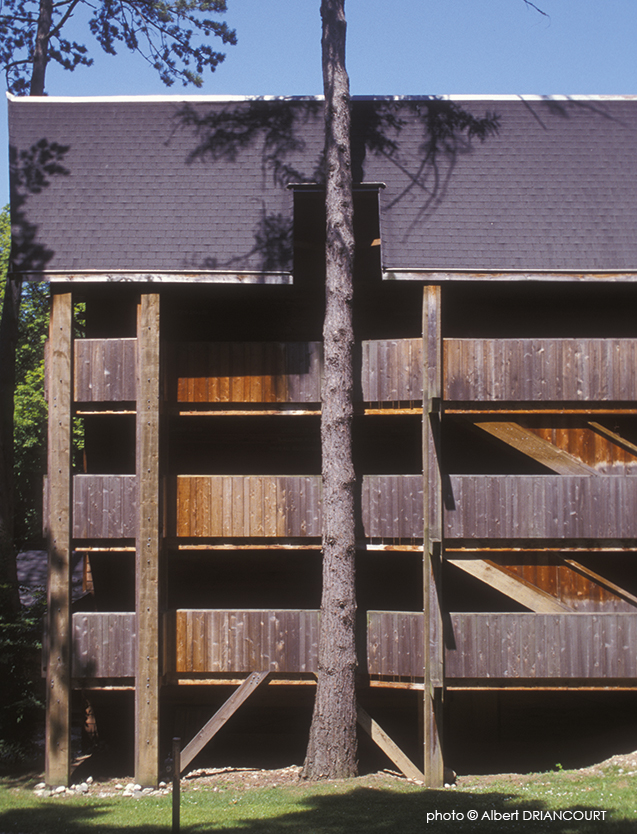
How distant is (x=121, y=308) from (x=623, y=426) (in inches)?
393

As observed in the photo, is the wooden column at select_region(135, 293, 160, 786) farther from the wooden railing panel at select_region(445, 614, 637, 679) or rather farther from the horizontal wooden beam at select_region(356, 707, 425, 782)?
the wooden railing panel at select_region(445, 614, 637, 679)

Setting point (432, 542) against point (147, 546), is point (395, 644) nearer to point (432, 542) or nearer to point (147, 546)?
point (432, 542)

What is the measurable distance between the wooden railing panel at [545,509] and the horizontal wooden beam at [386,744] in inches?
132

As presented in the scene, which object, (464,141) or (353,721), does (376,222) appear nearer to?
(464,141)

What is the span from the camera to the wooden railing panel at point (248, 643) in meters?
11.8

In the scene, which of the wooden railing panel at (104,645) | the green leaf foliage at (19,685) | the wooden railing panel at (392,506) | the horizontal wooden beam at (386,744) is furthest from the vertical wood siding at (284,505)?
the green leaf foliage at (19,685)

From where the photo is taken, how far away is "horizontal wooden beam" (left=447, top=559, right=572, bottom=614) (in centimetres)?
1187

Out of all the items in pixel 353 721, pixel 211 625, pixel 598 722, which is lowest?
pixel 598 722

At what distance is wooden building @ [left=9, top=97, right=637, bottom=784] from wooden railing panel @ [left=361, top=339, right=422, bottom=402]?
4cm

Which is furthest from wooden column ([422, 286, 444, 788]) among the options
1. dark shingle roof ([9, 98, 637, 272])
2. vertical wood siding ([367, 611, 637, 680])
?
dark shingle roof ([9, 98, 637, 272])

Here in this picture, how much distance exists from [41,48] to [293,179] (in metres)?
9.74

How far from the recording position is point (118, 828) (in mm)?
8977

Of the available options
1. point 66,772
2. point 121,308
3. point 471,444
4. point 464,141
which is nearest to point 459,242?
point 464,141

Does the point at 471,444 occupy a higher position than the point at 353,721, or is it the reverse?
the point at 471,444
